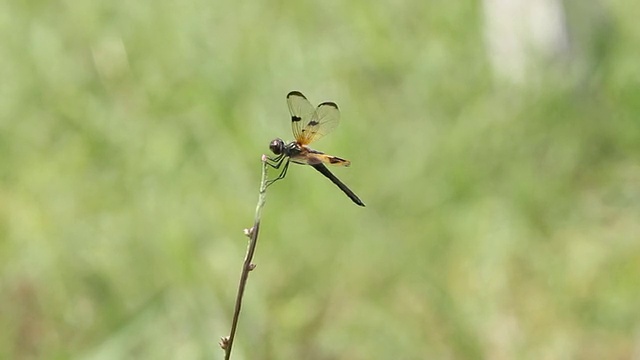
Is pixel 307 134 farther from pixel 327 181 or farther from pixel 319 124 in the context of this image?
pixel 327 181

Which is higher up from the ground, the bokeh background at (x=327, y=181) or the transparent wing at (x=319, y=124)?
the bokeh background at (x=327, y=181)

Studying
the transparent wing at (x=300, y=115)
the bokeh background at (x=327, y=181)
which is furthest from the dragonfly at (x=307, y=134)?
the bokeh background at (x=327, y=181)

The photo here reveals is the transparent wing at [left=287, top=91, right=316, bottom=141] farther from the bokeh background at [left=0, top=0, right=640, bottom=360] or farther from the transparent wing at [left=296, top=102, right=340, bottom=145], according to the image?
the bokeh background at [left=0, top=0, right=640, bottom=360]

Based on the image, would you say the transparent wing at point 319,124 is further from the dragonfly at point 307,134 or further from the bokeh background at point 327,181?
the bokeh background at point 327,181

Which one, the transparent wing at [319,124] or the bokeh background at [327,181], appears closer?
the transparent wing at [319,124]

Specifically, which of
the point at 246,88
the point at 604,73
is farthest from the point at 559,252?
the point at 246,88

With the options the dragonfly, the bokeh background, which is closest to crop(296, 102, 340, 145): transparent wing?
the dragonfly
